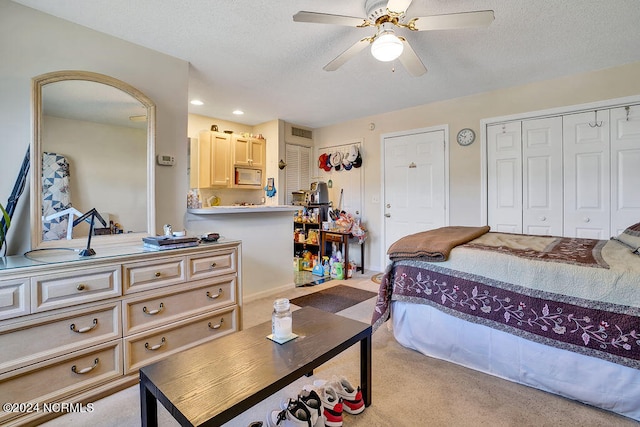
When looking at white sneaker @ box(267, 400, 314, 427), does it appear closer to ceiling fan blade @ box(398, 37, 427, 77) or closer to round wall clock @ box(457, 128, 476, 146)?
ceiling fan blade @ box(398, 37, 427, 77)

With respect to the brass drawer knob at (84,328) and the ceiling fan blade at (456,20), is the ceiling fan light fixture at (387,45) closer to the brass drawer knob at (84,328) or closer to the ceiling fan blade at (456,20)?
the ceiling fan blade at (456,20)

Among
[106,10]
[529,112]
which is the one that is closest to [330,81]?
[106,10]

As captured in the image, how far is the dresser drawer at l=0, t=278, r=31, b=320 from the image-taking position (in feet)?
4.59

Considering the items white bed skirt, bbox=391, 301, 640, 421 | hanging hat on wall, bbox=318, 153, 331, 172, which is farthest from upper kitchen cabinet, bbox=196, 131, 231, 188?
white bed skirt, bbox=391, 301, 640, 421

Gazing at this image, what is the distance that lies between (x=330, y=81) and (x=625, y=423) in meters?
3.35

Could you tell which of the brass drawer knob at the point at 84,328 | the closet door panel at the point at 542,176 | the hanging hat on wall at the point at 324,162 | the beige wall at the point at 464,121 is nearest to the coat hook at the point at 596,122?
the beige wall at the point at 464,121

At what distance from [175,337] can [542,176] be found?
3910 mm

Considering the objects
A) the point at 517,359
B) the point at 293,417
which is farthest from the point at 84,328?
the point at 517,359

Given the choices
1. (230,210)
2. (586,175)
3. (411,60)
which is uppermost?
(411,60)

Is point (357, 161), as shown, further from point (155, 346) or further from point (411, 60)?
point (155, 346)

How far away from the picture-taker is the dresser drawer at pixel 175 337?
5.95 ft

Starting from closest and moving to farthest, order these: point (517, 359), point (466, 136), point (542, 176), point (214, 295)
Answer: point (517, 359) → point (214, 295) → point (542, 176) → point (466, 136)

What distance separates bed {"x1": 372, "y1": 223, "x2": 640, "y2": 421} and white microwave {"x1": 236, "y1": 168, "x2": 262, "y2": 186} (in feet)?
10.3

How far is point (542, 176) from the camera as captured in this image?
3.26 metres
